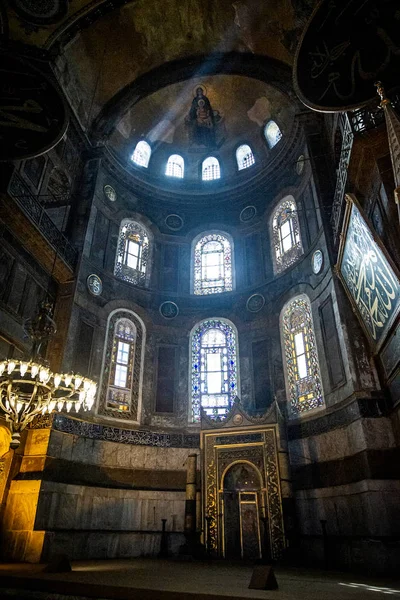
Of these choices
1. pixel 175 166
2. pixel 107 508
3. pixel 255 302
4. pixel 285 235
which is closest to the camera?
pixel 107 508

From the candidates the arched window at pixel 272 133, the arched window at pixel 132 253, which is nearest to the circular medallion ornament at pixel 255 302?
the arched window at pixel 132 253

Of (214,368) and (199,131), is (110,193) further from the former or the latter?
(214,368)

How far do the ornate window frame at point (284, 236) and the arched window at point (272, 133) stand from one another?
2.85m

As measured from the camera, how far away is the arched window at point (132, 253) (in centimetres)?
1278

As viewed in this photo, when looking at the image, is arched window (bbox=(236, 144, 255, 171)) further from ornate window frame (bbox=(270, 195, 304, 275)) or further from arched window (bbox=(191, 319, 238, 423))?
arched window (bbox=(191, 319, 238, 423))

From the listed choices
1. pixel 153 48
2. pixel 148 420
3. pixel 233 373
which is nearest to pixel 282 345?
pixel 233 373

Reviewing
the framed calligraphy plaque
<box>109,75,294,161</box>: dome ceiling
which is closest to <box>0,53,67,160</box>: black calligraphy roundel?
the framed calligraphy plaque

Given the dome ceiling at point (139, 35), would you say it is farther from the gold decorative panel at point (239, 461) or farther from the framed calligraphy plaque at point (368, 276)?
the gold decorative panel at point (239, 461)

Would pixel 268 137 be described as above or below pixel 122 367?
above

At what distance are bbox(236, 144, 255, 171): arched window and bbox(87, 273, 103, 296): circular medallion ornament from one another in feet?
24.7

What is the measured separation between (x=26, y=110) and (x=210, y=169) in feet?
30.1

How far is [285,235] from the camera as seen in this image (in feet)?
41.5

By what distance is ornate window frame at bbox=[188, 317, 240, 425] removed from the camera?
1141cm

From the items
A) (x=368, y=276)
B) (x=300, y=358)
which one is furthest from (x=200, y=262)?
(x=368, y=276)
